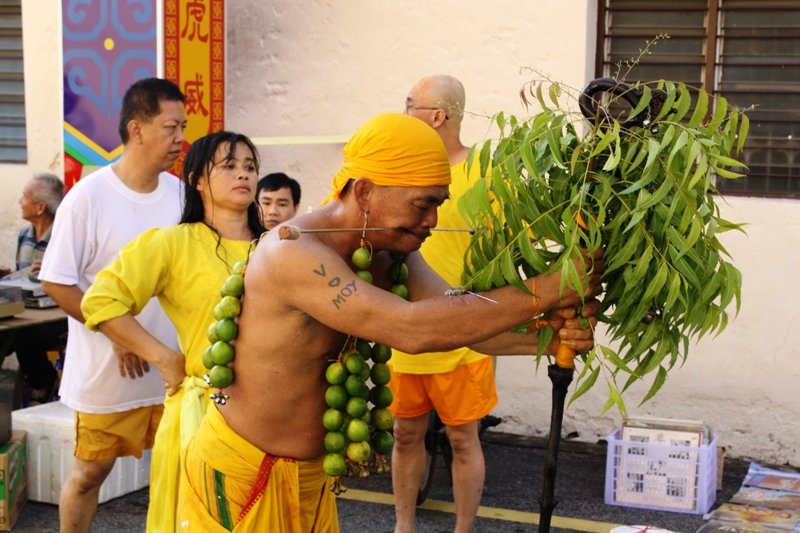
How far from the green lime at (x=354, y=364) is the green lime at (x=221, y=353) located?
0.35 m

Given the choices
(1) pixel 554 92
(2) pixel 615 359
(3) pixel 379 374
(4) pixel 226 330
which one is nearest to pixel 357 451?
(3) pixel 379 374

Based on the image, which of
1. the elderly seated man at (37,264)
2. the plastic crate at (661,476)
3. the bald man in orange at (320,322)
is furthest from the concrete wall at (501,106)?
the bald man in orange at (320,322)

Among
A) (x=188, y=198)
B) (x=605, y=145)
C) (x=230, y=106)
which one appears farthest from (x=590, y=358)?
(x=230, y=106)

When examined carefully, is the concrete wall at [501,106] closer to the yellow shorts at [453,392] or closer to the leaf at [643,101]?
the yellow shorts at [453,392]

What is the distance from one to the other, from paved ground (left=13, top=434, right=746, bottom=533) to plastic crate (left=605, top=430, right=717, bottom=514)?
7cm

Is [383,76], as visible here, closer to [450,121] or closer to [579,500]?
[450,121]

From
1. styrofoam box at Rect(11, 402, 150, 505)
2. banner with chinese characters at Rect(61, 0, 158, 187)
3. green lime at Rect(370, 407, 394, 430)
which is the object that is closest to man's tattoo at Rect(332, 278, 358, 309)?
green lime at Rect(370, 407, 394, 430)

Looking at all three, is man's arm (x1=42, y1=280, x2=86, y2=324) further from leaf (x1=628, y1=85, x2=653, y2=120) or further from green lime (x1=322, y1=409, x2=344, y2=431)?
leaf (x1=628, y1=85, x2=653, y2=120)

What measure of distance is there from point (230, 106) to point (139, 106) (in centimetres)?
238

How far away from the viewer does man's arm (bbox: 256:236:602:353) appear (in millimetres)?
2590

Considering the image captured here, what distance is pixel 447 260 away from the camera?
4645mm

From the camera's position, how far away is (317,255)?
2646 mm

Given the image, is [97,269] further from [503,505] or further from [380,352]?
[503,505]

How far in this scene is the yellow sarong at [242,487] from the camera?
9.61 ft
